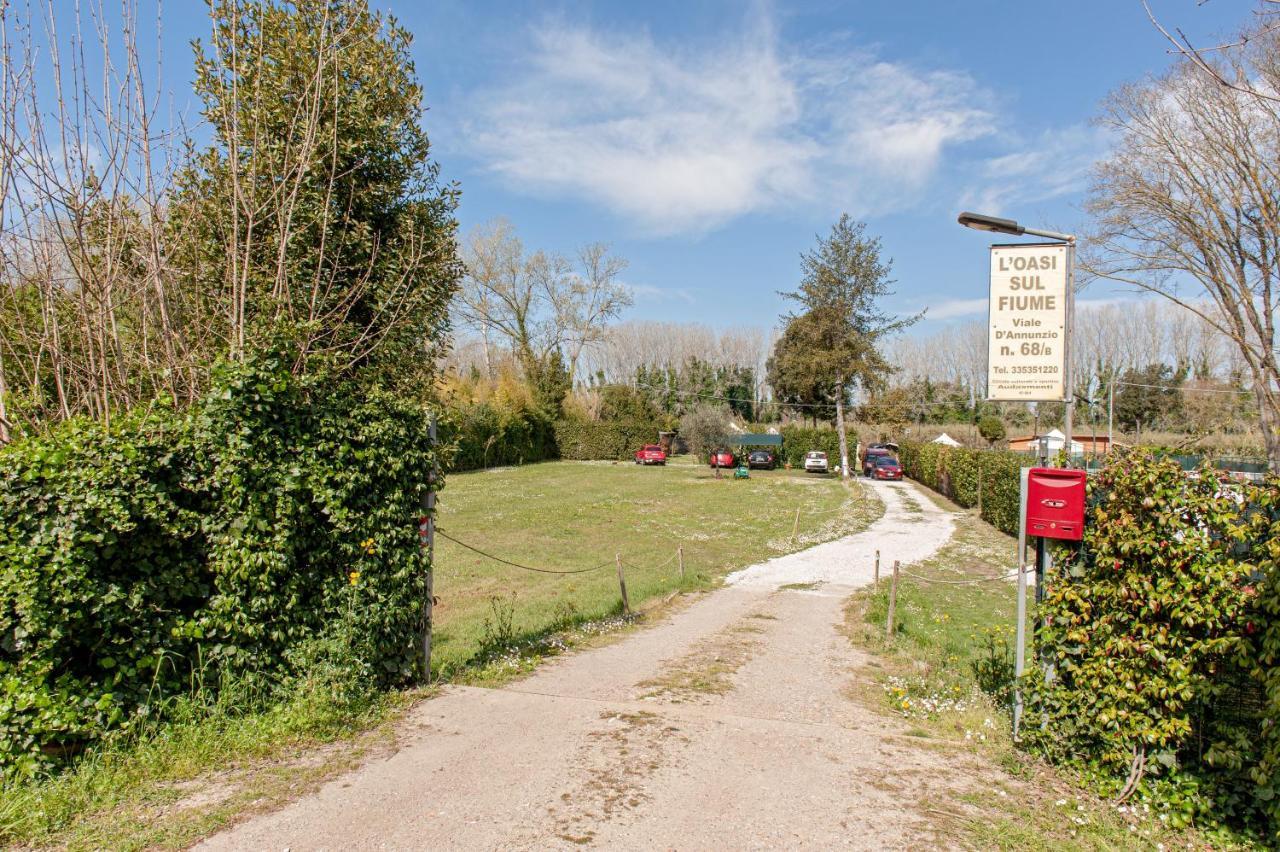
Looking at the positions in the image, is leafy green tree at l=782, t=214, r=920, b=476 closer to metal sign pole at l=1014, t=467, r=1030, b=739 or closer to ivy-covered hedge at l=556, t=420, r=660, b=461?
ivy-covered hedge at l=556, t=420, r=660, b=461

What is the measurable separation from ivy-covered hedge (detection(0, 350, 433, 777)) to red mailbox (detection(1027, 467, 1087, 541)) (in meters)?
4.35

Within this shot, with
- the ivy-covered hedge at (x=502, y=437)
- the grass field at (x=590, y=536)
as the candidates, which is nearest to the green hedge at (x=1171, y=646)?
the grass field at (x=590, y=536)

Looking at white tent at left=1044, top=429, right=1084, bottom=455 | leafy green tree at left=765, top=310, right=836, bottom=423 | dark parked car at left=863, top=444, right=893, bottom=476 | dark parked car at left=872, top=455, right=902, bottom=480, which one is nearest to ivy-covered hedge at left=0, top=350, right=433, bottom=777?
white tent at left=1044, top=429, right=1084, bottom=455

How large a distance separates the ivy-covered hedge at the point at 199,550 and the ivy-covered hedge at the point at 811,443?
4971cm

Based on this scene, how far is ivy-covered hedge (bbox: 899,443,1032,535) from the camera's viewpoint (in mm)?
21625

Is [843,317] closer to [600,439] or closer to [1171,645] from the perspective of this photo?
[600,439]

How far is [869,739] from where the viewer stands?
476 centimetres

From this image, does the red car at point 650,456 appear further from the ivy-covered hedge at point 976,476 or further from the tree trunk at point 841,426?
the ivy-covered hedge at point 976,476

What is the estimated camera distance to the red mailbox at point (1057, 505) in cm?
416

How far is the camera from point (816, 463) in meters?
47.9

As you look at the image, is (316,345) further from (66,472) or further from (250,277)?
(66,472)

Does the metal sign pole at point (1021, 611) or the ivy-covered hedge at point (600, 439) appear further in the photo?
the ivy-covered hedge at point (600, 439)

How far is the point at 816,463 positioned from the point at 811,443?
21.2ft

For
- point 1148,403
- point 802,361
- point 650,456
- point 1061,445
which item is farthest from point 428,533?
point 1148,403
